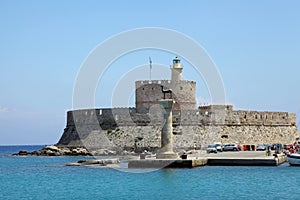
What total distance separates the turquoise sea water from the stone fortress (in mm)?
10971

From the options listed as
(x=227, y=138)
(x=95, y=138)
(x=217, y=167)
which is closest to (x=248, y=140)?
(x=227, y=138)

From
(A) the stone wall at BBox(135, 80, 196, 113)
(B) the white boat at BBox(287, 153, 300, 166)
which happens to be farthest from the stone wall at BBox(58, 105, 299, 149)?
(B) the white boat at BBox(287, 153, 300, 166)

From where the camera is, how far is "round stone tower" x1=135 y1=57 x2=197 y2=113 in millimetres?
33438

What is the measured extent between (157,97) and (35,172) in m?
12.3

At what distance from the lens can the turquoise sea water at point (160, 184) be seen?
15.1 metres

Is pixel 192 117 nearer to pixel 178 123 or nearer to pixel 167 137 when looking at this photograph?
pixel 178 123

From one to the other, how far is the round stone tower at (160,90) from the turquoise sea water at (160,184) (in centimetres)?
1189

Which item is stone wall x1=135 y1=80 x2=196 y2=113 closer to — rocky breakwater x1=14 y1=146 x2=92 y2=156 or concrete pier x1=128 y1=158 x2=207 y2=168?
rocky breakwater x1=14 y1=146 x2=92 y2=156

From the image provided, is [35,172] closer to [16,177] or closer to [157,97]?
[16,177]

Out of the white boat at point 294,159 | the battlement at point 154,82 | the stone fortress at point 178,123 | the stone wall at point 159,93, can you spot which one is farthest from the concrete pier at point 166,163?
the battlement at point 154,82

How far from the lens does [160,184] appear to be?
56.4 ft

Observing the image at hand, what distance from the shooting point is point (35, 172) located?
22.5 metres

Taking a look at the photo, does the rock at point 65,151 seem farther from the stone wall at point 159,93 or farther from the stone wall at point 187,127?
the stone wall at point 159,93

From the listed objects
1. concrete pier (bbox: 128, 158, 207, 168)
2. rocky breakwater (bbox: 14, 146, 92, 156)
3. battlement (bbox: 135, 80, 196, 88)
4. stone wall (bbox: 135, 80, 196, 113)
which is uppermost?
battlement (bbox: 135, 80, 196, 88)
